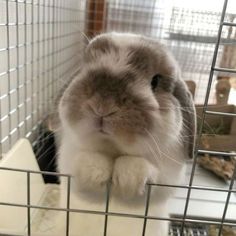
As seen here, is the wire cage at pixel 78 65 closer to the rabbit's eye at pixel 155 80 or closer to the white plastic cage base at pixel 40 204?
the white plastic cage base at pixel 40 204

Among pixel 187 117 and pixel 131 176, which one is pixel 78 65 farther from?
pixel 131 176

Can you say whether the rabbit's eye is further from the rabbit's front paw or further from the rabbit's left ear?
the rabbit's front paw

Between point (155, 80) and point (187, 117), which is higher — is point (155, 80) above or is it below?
above

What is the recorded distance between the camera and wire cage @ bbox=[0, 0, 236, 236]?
0.77m

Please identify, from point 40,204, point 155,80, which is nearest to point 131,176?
point 155,80

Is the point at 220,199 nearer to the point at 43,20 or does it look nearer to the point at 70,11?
the point at 43,20

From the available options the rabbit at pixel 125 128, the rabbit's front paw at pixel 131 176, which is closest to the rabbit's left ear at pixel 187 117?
the rabbit at pixel 125 128

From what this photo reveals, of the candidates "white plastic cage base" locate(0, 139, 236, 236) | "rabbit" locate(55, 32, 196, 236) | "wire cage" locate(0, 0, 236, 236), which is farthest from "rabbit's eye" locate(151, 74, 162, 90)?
"white plastic cage base" locate(0, 139, 236, 236)

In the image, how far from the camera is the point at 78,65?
1.38 metres

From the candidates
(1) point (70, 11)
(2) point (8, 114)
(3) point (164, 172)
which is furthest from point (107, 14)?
(3) point (164, 172)

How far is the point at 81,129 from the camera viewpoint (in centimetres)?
82

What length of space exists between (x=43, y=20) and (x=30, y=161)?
0.71 meters

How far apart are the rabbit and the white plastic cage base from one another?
5 centimetres

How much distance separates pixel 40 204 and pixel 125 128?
70 cm
